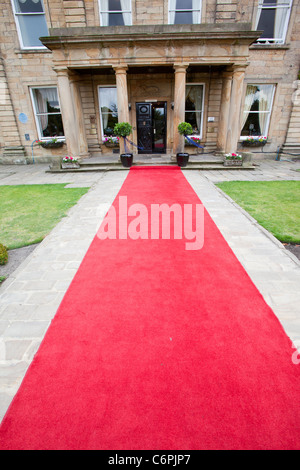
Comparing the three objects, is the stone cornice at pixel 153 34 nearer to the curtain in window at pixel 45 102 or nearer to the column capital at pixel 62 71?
the column capital at pixel 62 71

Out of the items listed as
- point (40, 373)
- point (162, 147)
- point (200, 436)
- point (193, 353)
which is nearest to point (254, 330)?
point (193, 353)

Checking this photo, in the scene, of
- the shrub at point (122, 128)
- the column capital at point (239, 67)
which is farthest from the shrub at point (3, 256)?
the column capital at point (239, 67)

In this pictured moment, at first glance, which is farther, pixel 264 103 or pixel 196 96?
pixel 264 103

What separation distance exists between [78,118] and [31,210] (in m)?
7.73

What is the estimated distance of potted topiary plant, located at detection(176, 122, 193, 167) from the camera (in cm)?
1029

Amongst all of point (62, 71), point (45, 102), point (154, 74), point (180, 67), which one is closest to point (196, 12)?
point (154, 74)

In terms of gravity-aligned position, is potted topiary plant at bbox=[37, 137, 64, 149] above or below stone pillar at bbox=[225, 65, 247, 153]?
below

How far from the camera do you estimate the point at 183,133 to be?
10.5 meters

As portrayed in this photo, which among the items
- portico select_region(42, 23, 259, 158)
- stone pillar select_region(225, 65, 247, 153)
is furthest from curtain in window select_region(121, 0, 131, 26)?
stone pillar select_region(225, 65, 247, 153)

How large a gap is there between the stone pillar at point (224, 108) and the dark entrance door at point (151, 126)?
2.94 m

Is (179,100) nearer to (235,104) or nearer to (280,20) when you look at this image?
(235,104)

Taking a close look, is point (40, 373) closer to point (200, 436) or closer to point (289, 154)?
point (200, 436)

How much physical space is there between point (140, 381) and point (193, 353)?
585 mm

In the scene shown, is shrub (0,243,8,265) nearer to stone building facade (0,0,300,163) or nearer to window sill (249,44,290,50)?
stone building facade (0,0,300,163)
